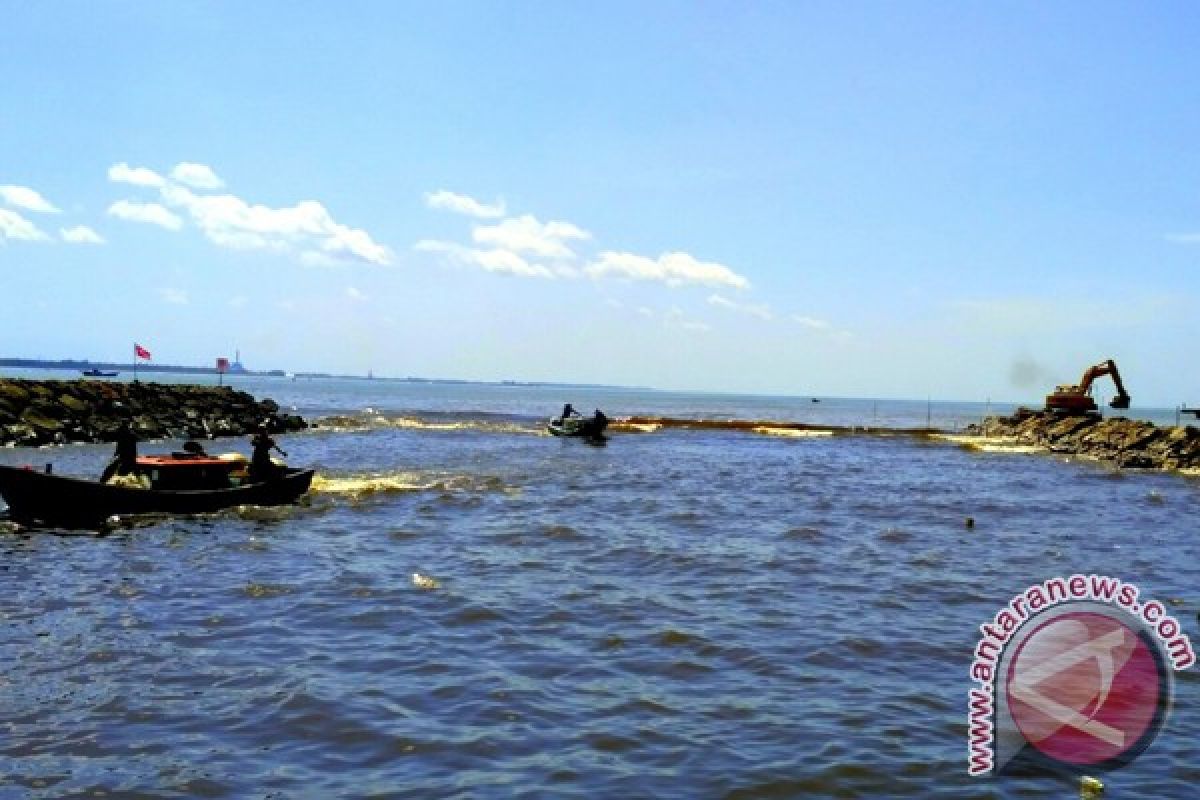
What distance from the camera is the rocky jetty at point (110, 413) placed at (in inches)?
1638

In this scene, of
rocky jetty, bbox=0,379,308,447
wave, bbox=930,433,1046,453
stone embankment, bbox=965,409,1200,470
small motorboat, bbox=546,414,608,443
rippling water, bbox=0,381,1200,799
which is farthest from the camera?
small motorboat, bbox=546,414,608,443

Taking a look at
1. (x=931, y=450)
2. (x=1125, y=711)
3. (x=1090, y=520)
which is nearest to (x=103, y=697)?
(x=1125, y=711)

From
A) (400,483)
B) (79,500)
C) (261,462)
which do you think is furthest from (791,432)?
(79,500)

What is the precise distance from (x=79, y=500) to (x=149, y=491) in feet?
5.13

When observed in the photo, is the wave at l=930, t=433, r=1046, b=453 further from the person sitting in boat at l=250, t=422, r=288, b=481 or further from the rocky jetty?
the rocky jetty

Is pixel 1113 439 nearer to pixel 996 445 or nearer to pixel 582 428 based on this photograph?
pixel 996 445

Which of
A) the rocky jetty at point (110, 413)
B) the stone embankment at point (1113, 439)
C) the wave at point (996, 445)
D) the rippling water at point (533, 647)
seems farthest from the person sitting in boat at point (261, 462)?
the wave at point (996, 445)

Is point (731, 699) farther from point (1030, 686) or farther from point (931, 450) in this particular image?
point (931, 450)

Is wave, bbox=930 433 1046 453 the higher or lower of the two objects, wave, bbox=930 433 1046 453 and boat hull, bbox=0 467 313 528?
the higher

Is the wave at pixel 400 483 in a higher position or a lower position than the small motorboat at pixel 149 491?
lower

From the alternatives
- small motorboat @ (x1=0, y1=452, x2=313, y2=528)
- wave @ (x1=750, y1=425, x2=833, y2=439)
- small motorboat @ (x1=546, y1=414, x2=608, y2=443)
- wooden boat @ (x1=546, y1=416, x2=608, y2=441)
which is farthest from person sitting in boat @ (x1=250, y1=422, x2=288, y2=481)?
wave @ (x1=750, y1=425, x2=833, y2=439)

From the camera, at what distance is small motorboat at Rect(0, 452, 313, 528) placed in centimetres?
1923

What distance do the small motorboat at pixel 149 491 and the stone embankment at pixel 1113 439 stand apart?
135ft

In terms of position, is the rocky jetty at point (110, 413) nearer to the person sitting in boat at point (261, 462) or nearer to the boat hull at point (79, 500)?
the person sitting in boat at point (261, 462)
